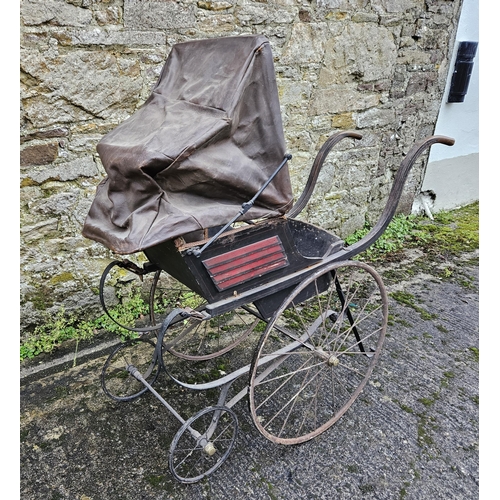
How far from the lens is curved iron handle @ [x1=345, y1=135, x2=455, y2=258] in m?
2.29

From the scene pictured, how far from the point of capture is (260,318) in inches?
96.7

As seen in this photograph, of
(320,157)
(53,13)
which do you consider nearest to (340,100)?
(320,157)

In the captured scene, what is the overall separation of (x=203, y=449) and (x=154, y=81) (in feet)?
7.60

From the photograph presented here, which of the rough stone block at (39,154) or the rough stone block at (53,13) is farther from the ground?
the rough stone block at (53,13)

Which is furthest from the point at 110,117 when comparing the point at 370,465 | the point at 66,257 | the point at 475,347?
the point at 475,347

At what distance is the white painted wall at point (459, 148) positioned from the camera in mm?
4832

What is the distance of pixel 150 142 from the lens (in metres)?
1.83

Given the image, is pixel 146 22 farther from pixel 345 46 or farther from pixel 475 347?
pixel 475 347

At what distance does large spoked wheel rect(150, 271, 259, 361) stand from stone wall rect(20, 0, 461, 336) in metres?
0.58

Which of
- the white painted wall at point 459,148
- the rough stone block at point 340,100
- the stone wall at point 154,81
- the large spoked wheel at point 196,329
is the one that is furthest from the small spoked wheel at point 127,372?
the white painted wall at point 459,148

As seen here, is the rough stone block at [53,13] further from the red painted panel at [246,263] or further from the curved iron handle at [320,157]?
the red painted panel at [246,263]

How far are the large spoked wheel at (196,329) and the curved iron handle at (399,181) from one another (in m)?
0.79

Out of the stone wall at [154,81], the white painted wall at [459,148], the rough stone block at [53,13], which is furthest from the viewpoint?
the white painted wall at [459,148]

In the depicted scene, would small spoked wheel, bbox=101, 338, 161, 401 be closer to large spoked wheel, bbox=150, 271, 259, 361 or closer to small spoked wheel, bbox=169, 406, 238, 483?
large spoked wheel, bbox=150, 271, 259, 361
